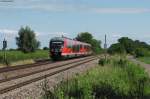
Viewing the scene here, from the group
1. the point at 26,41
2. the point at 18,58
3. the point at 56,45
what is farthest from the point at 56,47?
the point at 26,41

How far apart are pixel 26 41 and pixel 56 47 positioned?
2243 inches

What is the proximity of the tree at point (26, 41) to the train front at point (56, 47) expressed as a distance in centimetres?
5321

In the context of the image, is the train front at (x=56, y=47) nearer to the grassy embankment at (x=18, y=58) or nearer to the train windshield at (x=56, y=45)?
the train windshield at (x=56, y=45)

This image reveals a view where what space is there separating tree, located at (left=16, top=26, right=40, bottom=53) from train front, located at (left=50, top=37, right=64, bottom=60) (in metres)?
53.2

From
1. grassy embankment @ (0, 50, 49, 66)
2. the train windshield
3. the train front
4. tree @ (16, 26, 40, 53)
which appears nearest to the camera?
grassy embankment @ (0, 50, 49, 66)

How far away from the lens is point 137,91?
18953 mm

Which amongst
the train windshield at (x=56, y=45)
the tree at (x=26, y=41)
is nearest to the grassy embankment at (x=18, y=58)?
the train windshield at (x=56, y=45)

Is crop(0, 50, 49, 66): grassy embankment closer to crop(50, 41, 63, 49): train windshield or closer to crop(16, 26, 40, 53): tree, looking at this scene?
crop(50, 41, 63, 49): train windshield

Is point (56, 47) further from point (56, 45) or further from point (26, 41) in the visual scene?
point (26, 41)

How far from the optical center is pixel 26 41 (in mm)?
122250

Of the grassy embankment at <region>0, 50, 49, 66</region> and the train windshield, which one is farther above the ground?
the train windshield

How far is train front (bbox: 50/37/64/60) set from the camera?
65375 mm

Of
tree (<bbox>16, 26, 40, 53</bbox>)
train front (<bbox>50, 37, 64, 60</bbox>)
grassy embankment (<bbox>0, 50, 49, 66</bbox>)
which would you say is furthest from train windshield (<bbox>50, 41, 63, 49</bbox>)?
tree (<bbox>16, 26, 40, 53</bbox>)

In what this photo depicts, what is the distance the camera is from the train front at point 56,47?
214 ft
